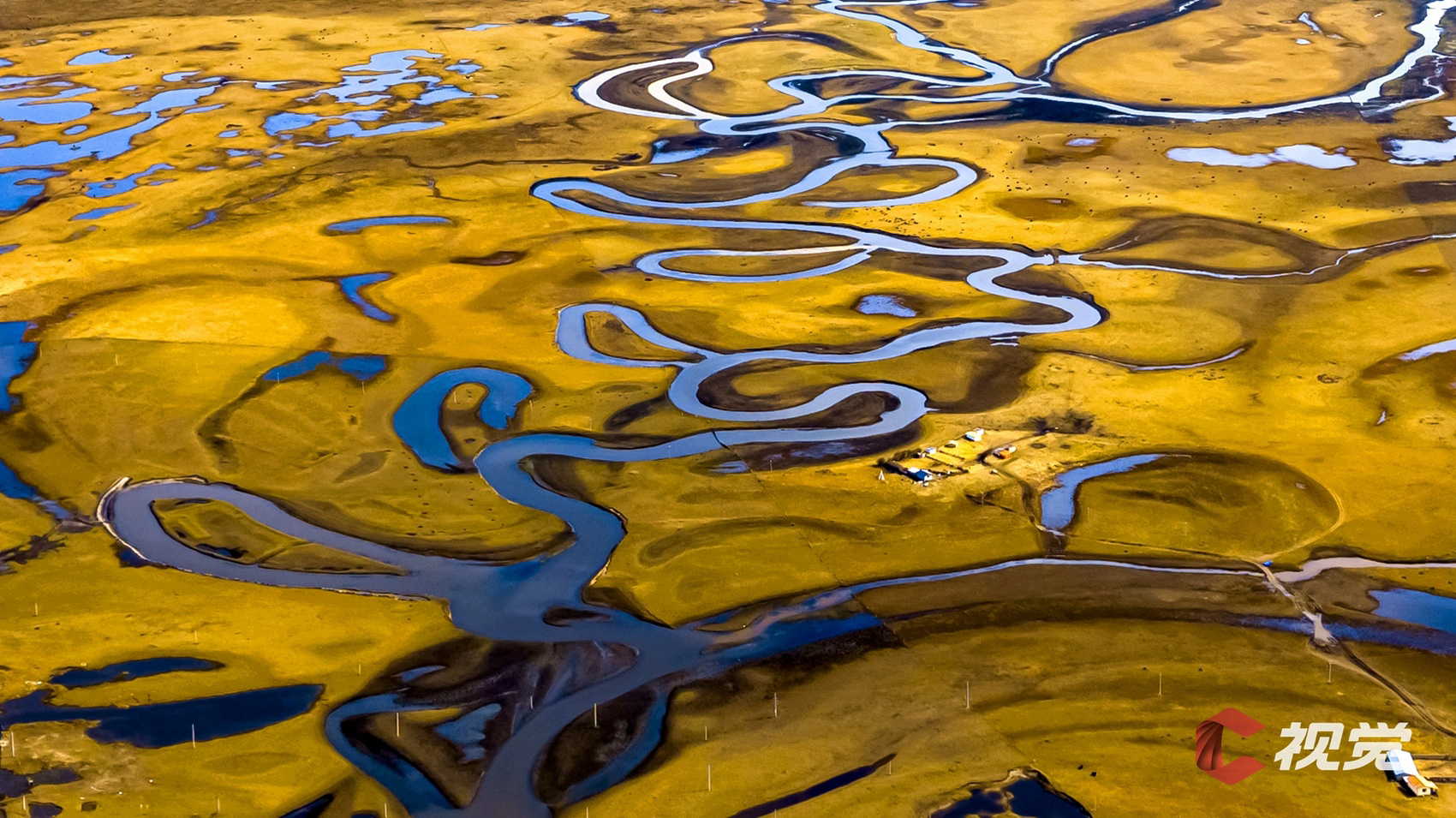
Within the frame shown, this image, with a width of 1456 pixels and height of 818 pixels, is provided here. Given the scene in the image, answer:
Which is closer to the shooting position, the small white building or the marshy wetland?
the small white building

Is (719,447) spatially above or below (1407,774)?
above

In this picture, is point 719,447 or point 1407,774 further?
point 719,447

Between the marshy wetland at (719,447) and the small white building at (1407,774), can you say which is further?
the marshy wetland at (719,447)

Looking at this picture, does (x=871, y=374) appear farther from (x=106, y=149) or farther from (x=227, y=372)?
(x=106, y=149)

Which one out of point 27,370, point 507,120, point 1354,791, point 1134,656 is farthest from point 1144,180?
point 27,370
